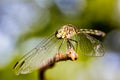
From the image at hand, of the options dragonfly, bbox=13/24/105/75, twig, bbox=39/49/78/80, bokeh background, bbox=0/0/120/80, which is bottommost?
twig, bbox=39/49/78/80

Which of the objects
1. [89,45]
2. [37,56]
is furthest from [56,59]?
[89,45]

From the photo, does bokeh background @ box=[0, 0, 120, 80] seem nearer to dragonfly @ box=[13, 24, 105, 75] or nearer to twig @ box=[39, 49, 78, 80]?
dragonfly @ box=[13, 24, 105, 75]

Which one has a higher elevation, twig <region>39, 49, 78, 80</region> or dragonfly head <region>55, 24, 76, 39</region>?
dragonfly head <region>55, 24, 76, 39</region>

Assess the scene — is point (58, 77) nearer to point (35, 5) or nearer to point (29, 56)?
point (29, 56)

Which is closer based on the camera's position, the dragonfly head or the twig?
the twig

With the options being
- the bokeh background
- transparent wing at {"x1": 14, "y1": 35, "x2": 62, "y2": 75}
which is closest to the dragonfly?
transparent wing at {"x1": 14, "y1": 35, "x2": 62, "y2": 75}

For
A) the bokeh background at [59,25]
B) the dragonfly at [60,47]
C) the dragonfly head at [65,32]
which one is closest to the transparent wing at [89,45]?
the dragonfly at [60,47]

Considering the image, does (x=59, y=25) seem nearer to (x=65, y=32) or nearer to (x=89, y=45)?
(x=89, y=45)

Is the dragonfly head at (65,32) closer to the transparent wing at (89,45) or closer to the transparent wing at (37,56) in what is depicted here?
the transparent wing at (37,56)
